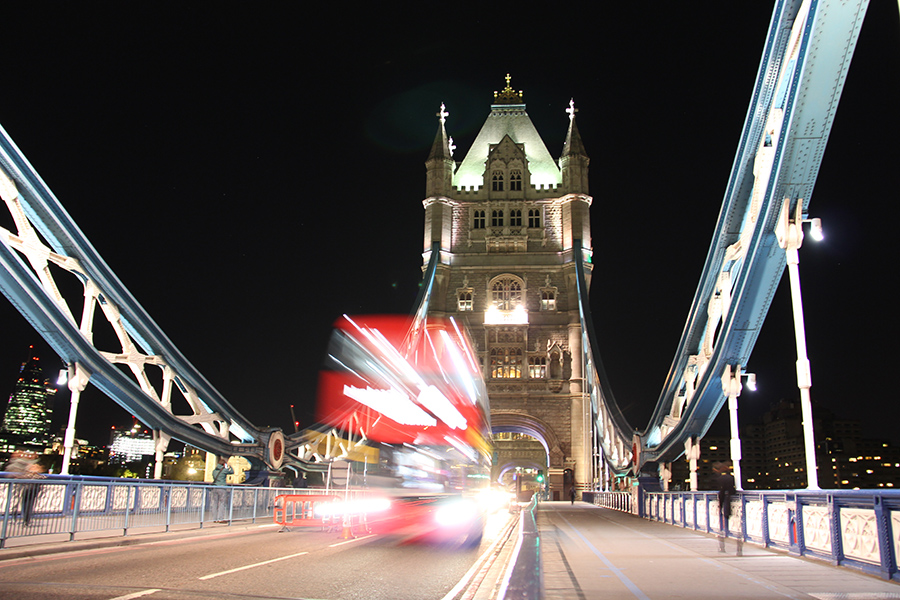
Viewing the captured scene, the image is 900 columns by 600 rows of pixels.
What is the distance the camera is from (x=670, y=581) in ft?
25.3

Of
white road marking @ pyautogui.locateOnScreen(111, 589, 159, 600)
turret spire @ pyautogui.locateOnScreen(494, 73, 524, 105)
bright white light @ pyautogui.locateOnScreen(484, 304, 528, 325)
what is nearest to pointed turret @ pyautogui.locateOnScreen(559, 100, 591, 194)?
turret spire @ pyautogui.locateOnScreen(494, 73, 524, 105)

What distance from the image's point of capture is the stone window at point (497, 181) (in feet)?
182

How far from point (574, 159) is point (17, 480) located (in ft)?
163

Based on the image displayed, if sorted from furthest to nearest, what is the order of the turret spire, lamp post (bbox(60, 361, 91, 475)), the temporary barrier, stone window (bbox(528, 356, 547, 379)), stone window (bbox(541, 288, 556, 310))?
the turret spire → stone window (bbox(541, 288, 556, 310)) → stone window (bbox(528, 356, 547, 379)) → the temporary barrier → lamp post (bbox(60, 361, 91, 475))

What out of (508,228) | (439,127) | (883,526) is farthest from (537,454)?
(883,526)

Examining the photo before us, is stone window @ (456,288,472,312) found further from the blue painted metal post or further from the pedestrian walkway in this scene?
the blue painted metal post

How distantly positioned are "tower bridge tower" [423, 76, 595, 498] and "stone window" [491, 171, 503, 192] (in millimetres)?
88

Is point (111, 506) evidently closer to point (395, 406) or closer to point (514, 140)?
point (395, 406)

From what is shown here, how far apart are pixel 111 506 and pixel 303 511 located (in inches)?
187

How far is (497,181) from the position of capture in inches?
2189

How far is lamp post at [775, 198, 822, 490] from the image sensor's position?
9.84 meters

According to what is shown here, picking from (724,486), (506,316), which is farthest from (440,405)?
(506,316)

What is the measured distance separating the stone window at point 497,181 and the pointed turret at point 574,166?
16.4 ft

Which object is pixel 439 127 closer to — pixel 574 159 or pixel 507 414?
pixel 574 159
